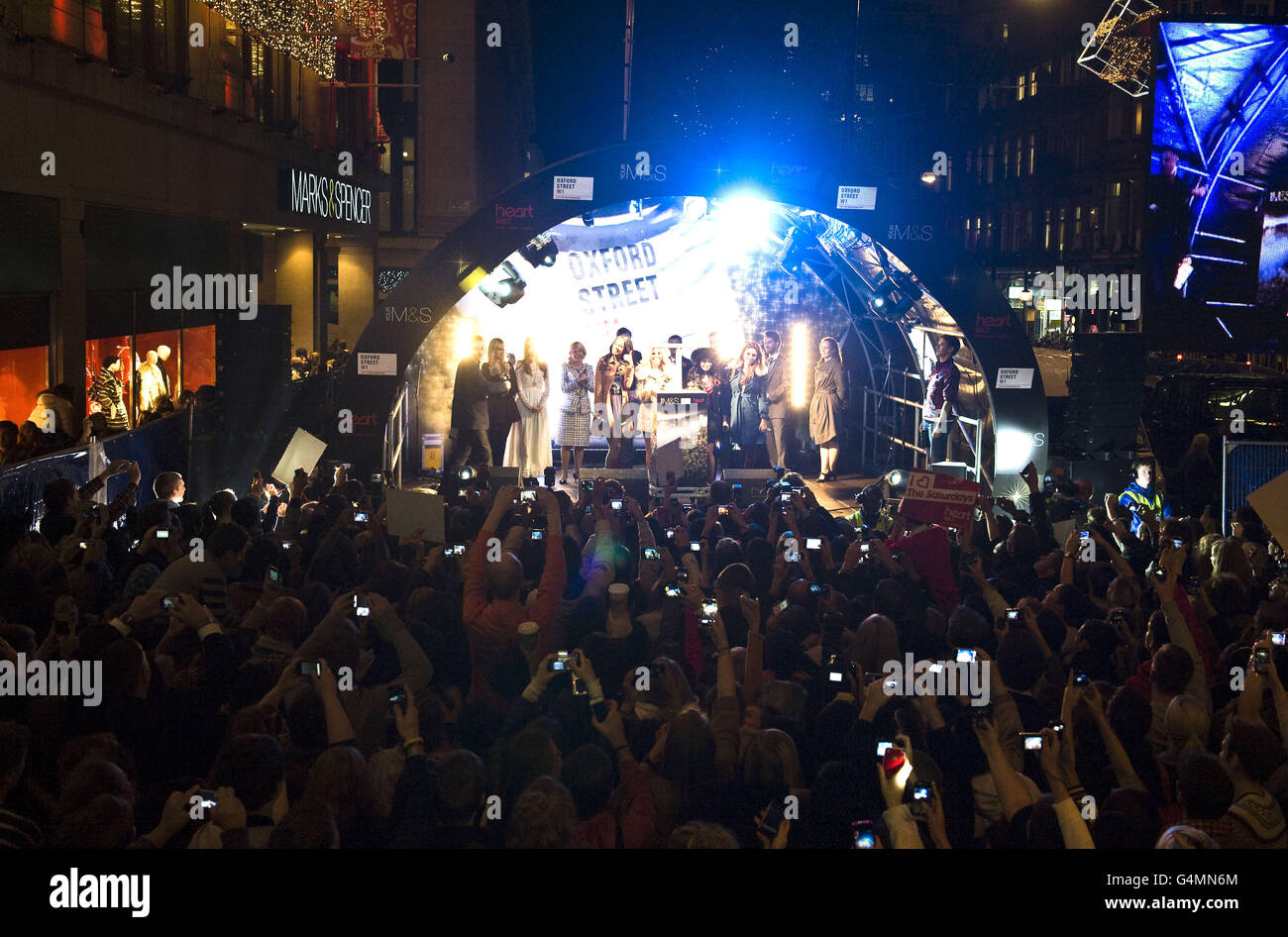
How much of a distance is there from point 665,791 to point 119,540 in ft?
16.2

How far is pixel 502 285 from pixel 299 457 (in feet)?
20.8

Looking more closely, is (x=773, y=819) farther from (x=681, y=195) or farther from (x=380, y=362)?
(x=681, y=195)

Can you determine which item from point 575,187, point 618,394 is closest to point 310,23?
point 618,394

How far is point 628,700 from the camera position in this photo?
225 inches

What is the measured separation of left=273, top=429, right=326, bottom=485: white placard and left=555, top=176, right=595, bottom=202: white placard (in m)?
4.06

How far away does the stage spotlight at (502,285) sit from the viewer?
60.7ft

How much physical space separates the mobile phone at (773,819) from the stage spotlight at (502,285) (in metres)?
14.3

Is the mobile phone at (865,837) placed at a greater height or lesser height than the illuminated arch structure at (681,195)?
lesser

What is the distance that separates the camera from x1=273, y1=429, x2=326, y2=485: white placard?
12.7 m
